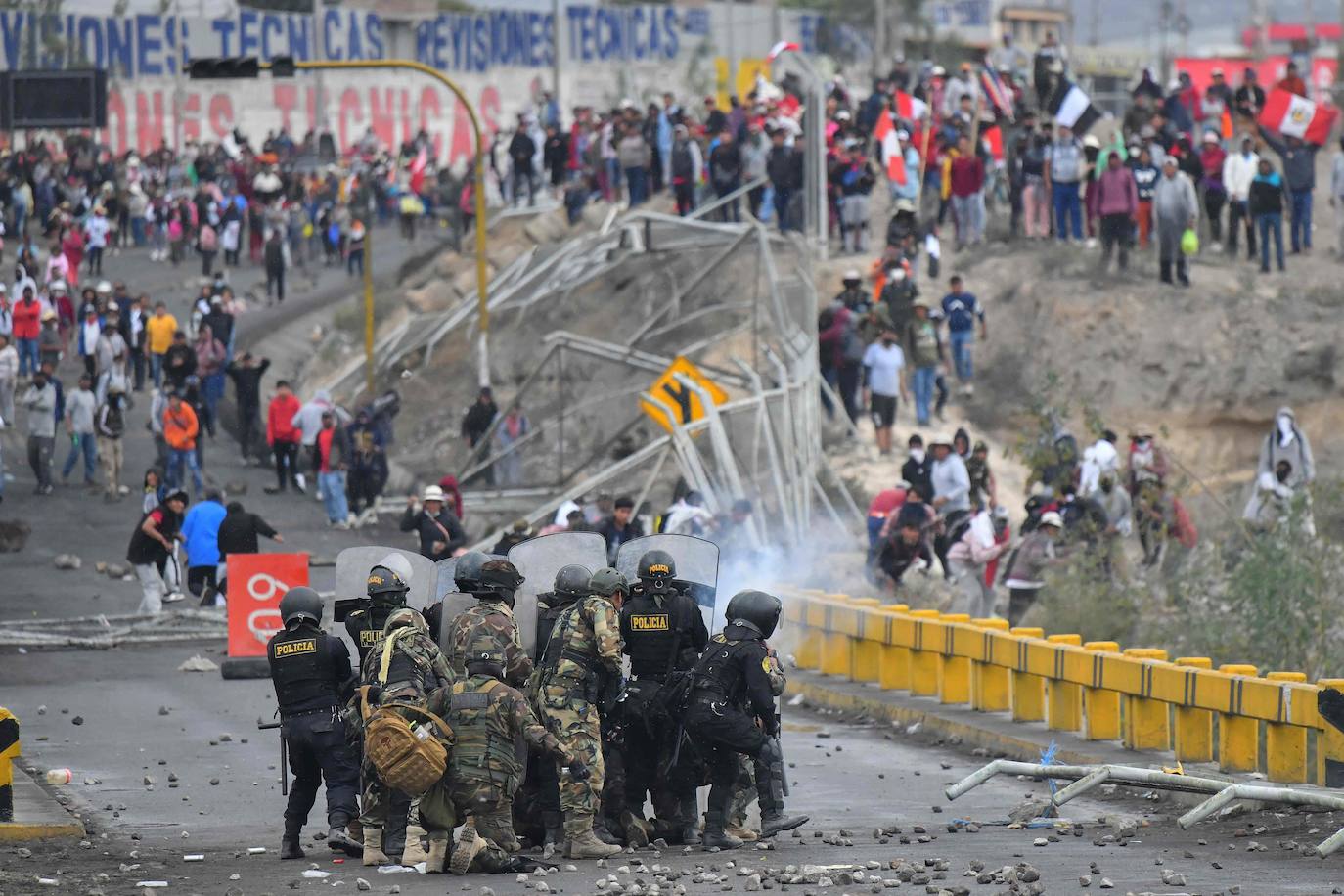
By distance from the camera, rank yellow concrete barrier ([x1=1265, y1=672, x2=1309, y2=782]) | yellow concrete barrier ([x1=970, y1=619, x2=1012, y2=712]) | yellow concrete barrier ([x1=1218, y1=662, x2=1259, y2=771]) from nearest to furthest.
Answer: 1. yellow concrete barrier ([x1=1265, y1=672, x2=1309, y2=782])
2. yellow concrete barrier ([x1=1218, y1=662, x2=1259, y2=771])
3. yellow concrete barrier ([x1=970, y1=619, x2=1012, y2=712])

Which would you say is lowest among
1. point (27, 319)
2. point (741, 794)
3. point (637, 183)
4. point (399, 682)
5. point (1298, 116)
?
point (741, 794)

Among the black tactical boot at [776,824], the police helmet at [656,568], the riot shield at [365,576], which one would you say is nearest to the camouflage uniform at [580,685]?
the police helmet at [656,568]

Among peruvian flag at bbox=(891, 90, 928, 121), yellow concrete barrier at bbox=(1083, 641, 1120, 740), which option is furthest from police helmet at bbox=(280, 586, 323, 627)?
peruvian flag at bbox=(891, 90, 928, 121)

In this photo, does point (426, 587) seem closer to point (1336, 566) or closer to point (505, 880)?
point (505, 880)

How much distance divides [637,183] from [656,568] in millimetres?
23364

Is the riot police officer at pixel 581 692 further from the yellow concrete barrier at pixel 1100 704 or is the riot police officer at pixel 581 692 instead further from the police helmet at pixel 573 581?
the yellow concrete barrier at pixel 1100 704

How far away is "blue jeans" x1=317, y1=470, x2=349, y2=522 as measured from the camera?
27.6m

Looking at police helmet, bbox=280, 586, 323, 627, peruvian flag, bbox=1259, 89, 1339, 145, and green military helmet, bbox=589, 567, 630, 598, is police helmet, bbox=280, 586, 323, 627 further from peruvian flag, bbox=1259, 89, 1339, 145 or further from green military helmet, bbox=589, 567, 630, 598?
peruvian flag, bbox=1259, 89, 1339, 145

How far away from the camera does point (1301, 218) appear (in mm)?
31703

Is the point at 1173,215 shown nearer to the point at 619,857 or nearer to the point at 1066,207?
the point at 1066,207

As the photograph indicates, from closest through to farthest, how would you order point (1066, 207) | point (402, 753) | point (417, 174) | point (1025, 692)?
point (402, 753)
point (1025, 692)
point (1066, 207)
point (417, 174)

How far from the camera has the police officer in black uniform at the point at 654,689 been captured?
12.1 metres

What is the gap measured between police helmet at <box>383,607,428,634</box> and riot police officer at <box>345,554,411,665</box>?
0.15 m

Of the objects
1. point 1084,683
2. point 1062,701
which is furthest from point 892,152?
point 1084,683
